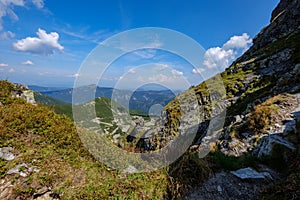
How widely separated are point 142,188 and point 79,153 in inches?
138

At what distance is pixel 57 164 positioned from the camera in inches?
253

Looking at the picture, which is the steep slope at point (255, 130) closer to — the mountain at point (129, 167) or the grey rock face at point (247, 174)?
the mountain at point (129, 167)

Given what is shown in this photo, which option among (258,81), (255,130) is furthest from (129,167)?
(258,81)

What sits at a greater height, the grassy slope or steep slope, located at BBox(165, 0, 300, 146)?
steep slope, located at BBox(165, 0, 300, 146)

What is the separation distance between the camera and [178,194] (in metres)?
5.65

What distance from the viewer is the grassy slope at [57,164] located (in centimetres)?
549

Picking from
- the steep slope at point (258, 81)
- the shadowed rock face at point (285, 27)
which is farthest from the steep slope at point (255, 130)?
the shadowed rock face at point (285, 27)

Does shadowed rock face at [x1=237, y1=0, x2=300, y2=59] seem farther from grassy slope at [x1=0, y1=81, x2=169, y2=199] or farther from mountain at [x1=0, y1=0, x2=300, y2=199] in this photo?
grassy slope at [x1=0, y1=81, x2=169, y2=199]

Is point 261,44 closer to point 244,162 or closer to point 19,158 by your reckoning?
point 244,162

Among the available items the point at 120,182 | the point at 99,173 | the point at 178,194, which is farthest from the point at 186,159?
the point at 99,173

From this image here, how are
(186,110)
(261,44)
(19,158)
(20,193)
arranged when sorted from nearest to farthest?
(20,193) → (19,158) → (186,110) → (261,44)

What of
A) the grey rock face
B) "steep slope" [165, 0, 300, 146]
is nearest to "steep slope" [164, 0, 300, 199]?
"steep slope" [165, 0, 300, 146]

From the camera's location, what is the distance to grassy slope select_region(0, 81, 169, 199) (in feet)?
18.0

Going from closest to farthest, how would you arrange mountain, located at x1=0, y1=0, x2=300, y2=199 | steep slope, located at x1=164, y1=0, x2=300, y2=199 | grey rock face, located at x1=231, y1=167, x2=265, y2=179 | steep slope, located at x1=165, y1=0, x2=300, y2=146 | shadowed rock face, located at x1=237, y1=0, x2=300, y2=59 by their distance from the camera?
mountain, located at x1=0, y1=0, x2=300, y2=199 → steep slope, located at x1=164, y1=0, x2=300, y2=199 → grey rock face, located at x1=231, y1=167, x2=265, y2=179 → steep slope, located at x1=165, y1=0, x2=300, y2=146 → shadowed rock face, located at x1=237, y1=0, x2=300, y2=59
